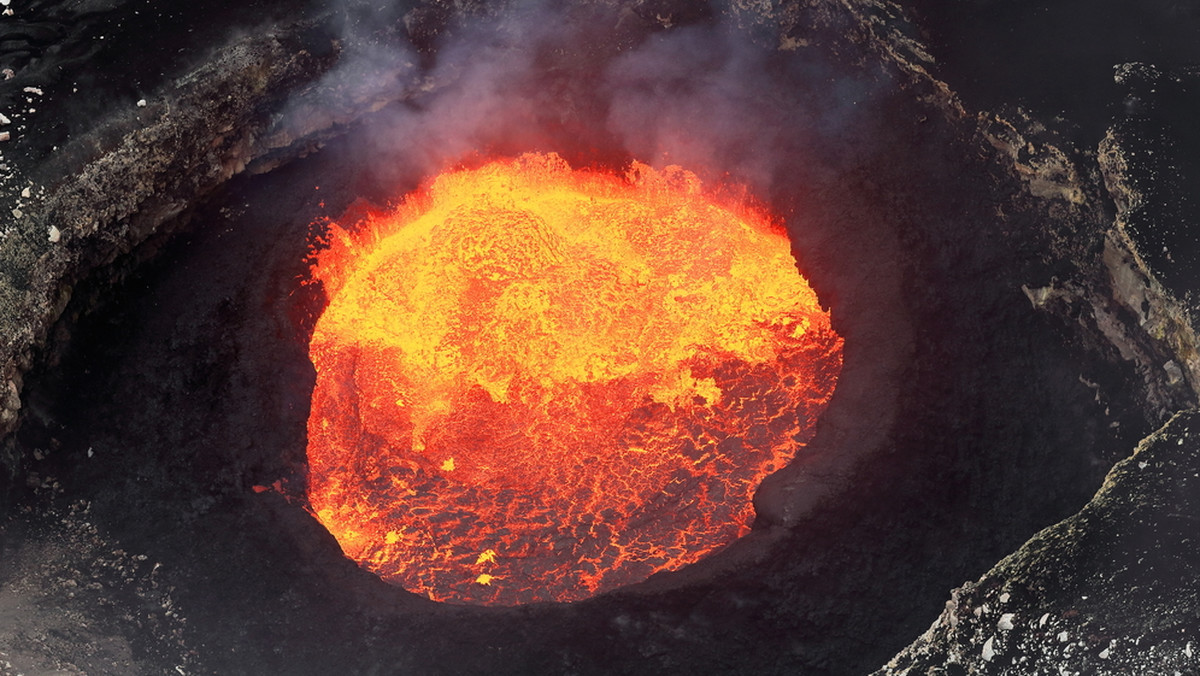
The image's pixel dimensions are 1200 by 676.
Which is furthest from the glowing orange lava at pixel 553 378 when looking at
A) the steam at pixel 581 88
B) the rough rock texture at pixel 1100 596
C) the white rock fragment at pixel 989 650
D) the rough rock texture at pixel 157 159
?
the white rock fragment at pixel 989 650

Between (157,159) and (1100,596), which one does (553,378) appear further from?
(1100,596)

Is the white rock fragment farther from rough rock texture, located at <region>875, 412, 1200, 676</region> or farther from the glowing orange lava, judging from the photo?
the glowing orange lava

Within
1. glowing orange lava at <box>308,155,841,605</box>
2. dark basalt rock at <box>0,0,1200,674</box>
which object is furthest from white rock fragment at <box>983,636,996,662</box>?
glowing orange lava at <box>308,155,841,605</box>

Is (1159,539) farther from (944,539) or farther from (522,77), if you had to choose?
(522,77)

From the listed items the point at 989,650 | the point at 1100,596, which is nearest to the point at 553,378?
the point at 989,650

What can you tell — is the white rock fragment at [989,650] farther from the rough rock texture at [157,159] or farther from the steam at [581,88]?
the rough rock texture at [157,159]

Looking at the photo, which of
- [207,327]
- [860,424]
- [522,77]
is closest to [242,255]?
[207,327]
